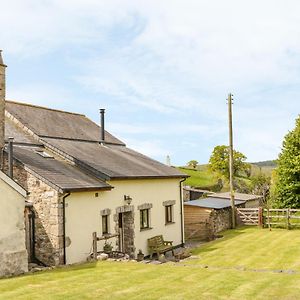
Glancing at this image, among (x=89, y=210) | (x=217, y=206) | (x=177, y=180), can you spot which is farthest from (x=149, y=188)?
(x=217, y=206)

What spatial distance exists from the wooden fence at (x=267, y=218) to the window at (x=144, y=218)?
34.7 feet

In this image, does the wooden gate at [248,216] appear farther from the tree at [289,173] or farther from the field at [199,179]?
the field at [199,179]

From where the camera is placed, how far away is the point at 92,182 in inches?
690

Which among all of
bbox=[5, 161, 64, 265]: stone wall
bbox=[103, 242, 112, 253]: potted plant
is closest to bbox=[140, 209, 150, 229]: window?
bbox=[103, 242, 112, 253]: potted plant

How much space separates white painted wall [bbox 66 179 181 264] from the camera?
634 inches

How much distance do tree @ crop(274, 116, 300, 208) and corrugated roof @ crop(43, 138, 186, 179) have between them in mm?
12733

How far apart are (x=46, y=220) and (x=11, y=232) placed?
1.95 m

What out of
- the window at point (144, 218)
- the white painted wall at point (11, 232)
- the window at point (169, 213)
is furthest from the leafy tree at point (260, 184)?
→ the white painted wall at point (11, 232)

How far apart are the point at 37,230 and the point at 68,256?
1.46 metres

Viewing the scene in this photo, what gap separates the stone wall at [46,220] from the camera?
15289 mm

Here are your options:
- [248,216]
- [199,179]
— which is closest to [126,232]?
[248,216]

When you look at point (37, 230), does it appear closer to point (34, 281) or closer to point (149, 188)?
point (34, 281)

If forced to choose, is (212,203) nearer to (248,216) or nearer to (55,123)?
(248,216)

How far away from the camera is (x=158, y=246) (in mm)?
21312
